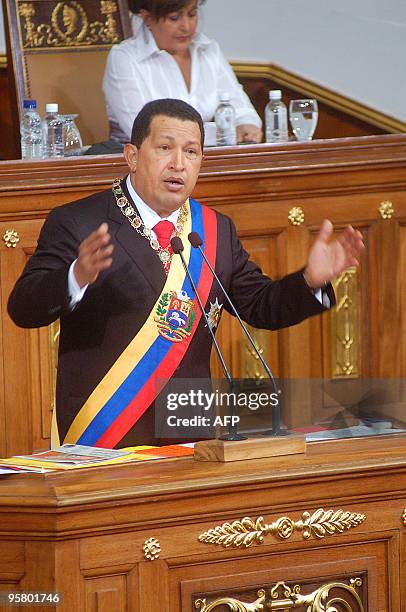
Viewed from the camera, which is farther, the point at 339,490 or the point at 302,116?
the point at 302,116

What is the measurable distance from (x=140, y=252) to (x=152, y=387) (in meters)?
0.29

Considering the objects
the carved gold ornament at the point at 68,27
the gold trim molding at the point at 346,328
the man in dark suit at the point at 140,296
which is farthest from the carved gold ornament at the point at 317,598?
the carved gold ornament at the point at 68,27

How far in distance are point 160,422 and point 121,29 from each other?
2693 millimetres

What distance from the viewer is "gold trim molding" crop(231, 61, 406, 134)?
4879mm

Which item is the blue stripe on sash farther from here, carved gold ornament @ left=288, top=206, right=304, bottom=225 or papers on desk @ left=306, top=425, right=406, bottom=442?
carved gold ornament @ left=288, top=206, right=304, bottom=225

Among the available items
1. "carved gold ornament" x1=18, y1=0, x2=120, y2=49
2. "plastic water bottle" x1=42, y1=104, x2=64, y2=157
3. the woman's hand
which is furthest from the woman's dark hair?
"plastic water bottle" x1=42, y1=104, x2=64, y2=157

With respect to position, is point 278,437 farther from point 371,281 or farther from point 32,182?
point 371,281

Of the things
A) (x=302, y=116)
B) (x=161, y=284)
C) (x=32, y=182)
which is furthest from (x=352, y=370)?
(x=161, y=284)

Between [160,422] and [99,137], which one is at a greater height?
[99,137]

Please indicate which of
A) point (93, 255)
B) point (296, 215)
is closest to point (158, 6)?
point (296, 215)

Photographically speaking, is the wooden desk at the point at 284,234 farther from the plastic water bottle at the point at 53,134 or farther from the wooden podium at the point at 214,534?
the wooden podium at the point at 214,534

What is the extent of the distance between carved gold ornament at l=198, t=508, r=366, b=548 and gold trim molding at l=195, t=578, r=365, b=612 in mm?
84

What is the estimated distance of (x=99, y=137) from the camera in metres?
4.73

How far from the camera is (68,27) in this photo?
473 cm
